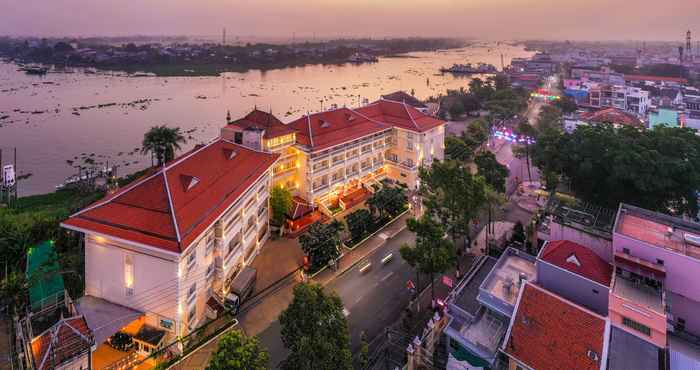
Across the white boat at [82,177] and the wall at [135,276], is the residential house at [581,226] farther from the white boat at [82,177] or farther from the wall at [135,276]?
the white boat at [82,177]

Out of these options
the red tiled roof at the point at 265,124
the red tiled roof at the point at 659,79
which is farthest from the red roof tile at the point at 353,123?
the red tiled roof at the point at 659,79

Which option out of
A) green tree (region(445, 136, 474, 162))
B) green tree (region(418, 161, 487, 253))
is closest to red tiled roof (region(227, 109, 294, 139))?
green tree (region(418, 161, 487, 253))

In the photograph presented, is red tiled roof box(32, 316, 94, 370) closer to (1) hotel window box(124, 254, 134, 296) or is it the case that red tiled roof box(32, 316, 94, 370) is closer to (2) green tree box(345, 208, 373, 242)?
(1) hotel window box(124, 254, 134, 296)

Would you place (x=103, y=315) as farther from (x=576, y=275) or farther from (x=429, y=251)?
(x=576, y=275)

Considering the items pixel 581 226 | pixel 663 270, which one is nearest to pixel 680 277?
pixel 663 270

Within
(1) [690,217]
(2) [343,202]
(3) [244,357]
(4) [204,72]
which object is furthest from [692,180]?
(4) [204,72]

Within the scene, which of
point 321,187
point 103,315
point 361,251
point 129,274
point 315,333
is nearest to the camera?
point 315,333

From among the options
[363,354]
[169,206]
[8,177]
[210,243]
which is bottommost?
[363,354]

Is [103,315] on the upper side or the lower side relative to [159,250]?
lower

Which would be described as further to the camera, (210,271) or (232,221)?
(232,221)

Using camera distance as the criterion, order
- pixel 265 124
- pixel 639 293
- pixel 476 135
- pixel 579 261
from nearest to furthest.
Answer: pixel 639 293 → pixel 579 261 → pixel 265 124 → pixel 476 135
